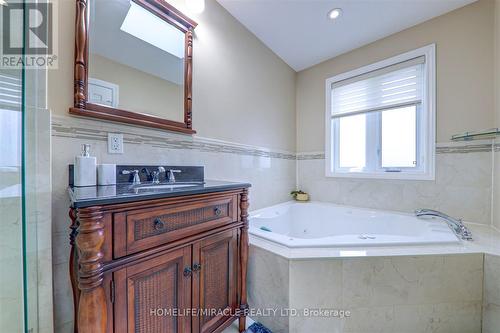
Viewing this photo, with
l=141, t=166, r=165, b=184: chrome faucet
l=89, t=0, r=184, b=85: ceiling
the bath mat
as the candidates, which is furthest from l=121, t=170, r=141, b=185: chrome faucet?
the bath mat

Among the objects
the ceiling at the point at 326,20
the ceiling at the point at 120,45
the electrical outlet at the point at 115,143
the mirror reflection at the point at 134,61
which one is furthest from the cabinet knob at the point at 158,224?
the ceiling at the point at 326,20

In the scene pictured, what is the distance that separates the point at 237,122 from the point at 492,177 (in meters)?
2.13

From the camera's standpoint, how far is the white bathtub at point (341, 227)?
129cm

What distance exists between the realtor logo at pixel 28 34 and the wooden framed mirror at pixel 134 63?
0.31 feet

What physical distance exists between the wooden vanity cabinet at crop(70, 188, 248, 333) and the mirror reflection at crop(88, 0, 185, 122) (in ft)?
2.23

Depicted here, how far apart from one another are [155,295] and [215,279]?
1.09 feet

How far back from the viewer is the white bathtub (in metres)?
1.29

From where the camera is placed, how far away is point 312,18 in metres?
1.87

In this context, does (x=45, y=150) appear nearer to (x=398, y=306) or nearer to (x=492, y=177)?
(x=398, y=306)

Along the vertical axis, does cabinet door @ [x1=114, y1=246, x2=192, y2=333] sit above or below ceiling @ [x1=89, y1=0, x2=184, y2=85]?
below

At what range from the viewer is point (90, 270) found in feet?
2.01

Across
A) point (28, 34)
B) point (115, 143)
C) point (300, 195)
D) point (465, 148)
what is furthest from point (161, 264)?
point (465, 148)

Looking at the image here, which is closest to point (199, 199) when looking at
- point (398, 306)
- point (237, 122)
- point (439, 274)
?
point (237, 122)

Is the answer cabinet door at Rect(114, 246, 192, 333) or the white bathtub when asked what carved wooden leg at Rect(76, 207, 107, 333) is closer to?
Answer: cabinet door at Rect(114, 246, 192, 333)
